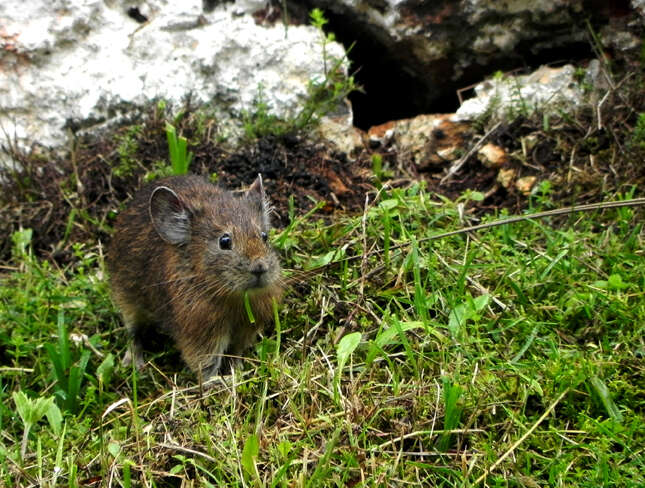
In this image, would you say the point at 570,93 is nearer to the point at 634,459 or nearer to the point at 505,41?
the point at 505,41

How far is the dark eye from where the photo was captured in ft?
14.0

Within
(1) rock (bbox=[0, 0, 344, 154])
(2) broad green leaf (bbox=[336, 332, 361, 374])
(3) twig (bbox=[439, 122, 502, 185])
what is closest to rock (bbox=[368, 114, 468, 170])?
(3) twig (bbox=[439, 122, 502, 185])

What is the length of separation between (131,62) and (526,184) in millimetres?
3273

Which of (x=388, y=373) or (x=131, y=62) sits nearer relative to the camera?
→ (x=388, y=373)

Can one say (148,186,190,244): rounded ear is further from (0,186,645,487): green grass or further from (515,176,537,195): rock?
(515,176,537,195): rock

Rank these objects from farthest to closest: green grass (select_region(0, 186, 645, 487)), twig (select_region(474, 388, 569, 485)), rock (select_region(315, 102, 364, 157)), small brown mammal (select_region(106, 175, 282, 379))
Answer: rock (select_region(315, 102, 364, 157)), small brown mammal (select_region(106, 175, 282, 379)), green grass (select_region(0, 186, 645, 487)), twig (select_region(474, 388, 569, 485))

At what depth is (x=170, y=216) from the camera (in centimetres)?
448

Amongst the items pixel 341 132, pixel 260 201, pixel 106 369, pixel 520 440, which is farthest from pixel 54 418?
pixel 341 132

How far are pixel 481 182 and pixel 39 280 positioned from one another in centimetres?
331

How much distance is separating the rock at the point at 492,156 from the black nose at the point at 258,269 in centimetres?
245

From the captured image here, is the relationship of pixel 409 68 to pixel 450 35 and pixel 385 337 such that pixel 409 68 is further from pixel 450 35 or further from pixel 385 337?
pixel 385 337

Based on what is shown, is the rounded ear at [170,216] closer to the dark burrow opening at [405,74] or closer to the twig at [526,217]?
the twig at [526,217]

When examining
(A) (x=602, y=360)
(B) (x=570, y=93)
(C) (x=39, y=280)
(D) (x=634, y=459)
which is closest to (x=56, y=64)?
(C) (x=39, y=280)

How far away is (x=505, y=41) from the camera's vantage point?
614 centimetres
